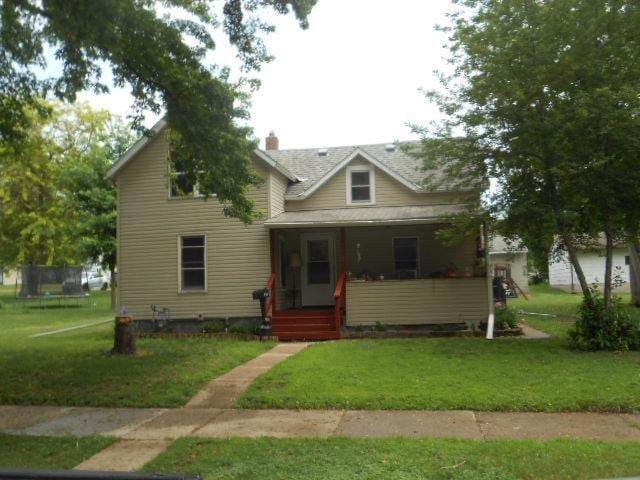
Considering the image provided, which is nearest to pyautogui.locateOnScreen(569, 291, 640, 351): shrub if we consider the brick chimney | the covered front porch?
the covered front porch

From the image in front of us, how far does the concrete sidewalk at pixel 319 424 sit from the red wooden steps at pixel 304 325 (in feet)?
22.9

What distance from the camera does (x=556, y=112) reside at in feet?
34.2

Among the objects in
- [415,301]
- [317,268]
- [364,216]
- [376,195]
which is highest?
[376,195]

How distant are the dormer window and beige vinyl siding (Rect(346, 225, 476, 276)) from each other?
2.73 feet

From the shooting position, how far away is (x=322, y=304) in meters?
17.2

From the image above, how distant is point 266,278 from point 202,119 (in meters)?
6.25

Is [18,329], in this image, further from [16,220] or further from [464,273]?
[16,220]

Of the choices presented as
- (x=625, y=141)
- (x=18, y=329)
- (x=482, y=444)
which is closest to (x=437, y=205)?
(x=625, y=141)

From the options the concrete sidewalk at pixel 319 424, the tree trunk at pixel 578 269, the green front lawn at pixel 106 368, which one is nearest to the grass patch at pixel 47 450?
the concrete sidewalk at pixel 319 424

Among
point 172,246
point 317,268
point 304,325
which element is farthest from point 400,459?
point 172,246

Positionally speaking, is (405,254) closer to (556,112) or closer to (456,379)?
(556,112)

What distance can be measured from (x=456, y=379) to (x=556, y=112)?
525 centimetres

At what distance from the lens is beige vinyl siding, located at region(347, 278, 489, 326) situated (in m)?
14.7

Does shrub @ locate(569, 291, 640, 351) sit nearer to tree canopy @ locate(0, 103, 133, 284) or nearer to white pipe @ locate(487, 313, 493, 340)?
white pipe @ locate(487, 313, 493, 340)
